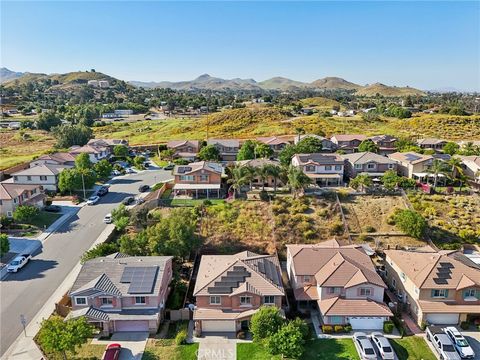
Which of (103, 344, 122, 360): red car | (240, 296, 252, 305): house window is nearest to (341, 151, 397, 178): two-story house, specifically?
(240, 296, 252, 305): house window

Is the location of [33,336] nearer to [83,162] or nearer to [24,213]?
[24,213]

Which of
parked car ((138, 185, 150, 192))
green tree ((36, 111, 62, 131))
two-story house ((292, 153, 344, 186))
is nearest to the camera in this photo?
two-story house ((292, 153, 344, 186))

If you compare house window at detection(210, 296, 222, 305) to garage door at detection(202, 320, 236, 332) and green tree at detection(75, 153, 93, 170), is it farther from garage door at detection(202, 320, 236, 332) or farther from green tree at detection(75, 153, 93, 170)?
green tree at detection(75, 153, 93, 170)

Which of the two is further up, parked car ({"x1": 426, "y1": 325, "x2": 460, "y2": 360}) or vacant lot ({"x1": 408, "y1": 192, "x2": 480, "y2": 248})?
vacant lot ({"x1": 408, "y1": 192, "x2": 480, "y2": 248})

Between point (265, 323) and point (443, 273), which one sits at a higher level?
point (443, 273)

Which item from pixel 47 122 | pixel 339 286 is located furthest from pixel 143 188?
pixel 47 122

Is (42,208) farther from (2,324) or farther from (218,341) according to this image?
(218,341)

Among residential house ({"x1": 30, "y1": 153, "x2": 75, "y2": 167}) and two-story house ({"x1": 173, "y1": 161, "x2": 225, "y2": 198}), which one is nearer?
two-story house ({"x1": 173, "y1": 161, "x2": 225, "y2": 198})

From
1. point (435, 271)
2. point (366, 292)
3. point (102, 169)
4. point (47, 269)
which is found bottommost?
point (47, 269)
